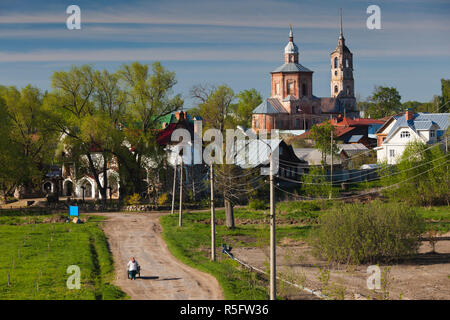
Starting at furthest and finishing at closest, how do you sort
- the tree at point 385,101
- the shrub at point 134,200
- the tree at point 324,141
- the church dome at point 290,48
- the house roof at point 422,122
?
the tree at point 385,101 → the church dome at point 290,48 → the house roof at point 422,122 → the tree at point 324,141 → the shrub at point 134,200

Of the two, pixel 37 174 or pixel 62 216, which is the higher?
pixel 37 174

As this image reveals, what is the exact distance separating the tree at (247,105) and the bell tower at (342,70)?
3970cm

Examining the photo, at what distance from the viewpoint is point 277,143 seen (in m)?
70.8

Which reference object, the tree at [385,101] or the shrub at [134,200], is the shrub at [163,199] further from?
the tree at [385,101]

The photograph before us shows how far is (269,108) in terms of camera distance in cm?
11450

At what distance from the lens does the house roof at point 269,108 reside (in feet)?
375

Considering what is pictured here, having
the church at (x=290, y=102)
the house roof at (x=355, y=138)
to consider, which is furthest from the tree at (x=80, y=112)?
the church at (x=290, y=102)

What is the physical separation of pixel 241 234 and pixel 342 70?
395 ft

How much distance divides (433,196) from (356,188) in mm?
11842

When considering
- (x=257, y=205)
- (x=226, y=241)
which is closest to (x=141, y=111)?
(x=257, y=205)

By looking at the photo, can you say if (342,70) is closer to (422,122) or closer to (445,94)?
(445,94)
